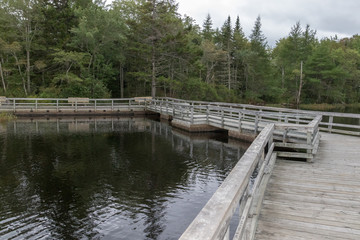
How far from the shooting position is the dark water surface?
5.80m

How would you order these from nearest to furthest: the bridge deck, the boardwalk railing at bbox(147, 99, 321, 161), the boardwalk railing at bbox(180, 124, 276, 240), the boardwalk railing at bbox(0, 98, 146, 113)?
the boardwalk railing at bbox(180, 124, 276, 240) → the bridge deck → the boardwalk railing at bbox(147, 99, 321, 161) → the boardwalk railing at bbox(0, 98, 146, 113)

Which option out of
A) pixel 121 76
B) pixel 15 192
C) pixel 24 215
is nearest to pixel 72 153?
pixel 15 192

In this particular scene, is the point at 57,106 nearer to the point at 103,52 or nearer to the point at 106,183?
the point at 103,52

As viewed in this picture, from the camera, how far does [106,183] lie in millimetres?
8172

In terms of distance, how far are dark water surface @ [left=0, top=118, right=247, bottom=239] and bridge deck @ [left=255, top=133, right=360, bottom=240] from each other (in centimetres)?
244

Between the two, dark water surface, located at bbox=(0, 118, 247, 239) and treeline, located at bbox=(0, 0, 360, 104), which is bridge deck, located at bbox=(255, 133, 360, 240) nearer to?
dark water surface, located at bbox=(0, 118, 247, 239)

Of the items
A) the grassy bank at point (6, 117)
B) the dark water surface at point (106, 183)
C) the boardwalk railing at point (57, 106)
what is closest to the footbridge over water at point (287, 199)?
the dark water surface at point (106, 183)

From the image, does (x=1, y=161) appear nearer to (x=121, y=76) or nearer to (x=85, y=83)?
(x=85, y=83)

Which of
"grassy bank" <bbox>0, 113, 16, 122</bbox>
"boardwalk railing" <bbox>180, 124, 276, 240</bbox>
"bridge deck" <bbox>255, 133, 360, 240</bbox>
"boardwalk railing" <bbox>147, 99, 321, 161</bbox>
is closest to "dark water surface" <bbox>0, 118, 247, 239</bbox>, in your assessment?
"boardwalk railing" <bbox>147, 99, 321, 161</bbox>

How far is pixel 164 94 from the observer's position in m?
38.3

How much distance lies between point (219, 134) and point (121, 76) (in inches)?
878

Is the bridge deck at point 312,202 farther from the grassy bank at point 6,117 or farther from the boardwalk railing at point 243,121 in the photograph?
the grassy bank at point 6,117

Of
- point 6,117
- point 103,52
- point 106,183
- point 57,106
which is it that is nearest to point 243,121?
point 106,183

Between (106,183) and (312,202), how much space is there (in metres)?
5.93
